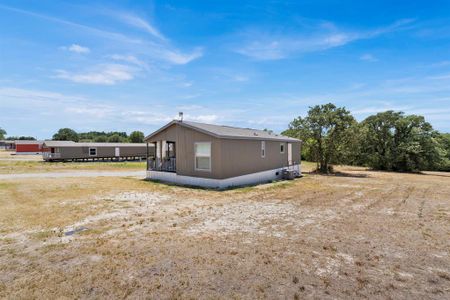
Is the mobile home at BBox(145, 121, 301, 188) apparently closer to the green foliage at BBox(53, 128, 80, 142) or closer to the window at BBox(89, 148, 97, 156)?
the window at BBox(89, 148, 97, 156)

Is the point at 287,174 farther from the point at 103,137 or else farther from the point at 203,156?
the point at 103,137

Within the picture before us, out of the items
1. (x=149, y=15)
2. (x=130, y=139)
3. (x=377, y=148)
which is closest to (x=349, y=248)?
(x=149, y=15)

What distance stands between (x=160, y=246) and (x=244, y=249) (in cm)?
176

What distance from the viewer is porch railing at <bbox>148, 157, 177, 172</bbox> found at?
1453 cm

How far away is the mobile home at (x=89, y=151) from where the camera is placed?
31359mm

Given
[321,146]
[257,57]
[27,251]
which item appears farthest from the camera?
[321,146]

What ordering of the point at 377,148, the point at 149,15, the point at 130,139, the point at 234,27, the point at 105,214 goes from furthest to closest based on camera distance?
the point at 130,139, the point at 377,148, the point at 234,27, the point at 149,15, the point at 105,214

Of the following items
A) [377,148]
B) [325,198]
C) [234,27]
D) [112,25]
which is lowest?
[325,198]

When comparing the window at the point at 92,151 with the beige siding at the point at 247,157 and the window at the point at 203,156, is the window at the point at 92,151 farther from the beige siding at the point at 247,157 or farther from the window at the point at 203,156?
the beige siding at the point at 247,157

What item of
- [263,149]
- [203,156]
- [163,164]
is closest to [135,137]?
[163,164]

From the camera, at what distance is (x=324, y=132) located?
20.2 metres

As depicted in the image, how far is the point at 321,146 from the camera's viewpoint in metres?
20.5

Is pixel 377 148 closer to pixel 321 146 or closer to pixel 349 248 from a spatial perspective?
pixel 321 146

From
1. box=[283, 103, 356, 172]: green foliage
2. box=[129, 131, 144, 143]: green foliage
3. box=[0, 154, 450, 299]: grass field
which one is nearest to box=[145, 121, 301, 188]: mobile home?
box=[0, 154, 450, 299]: grass field
